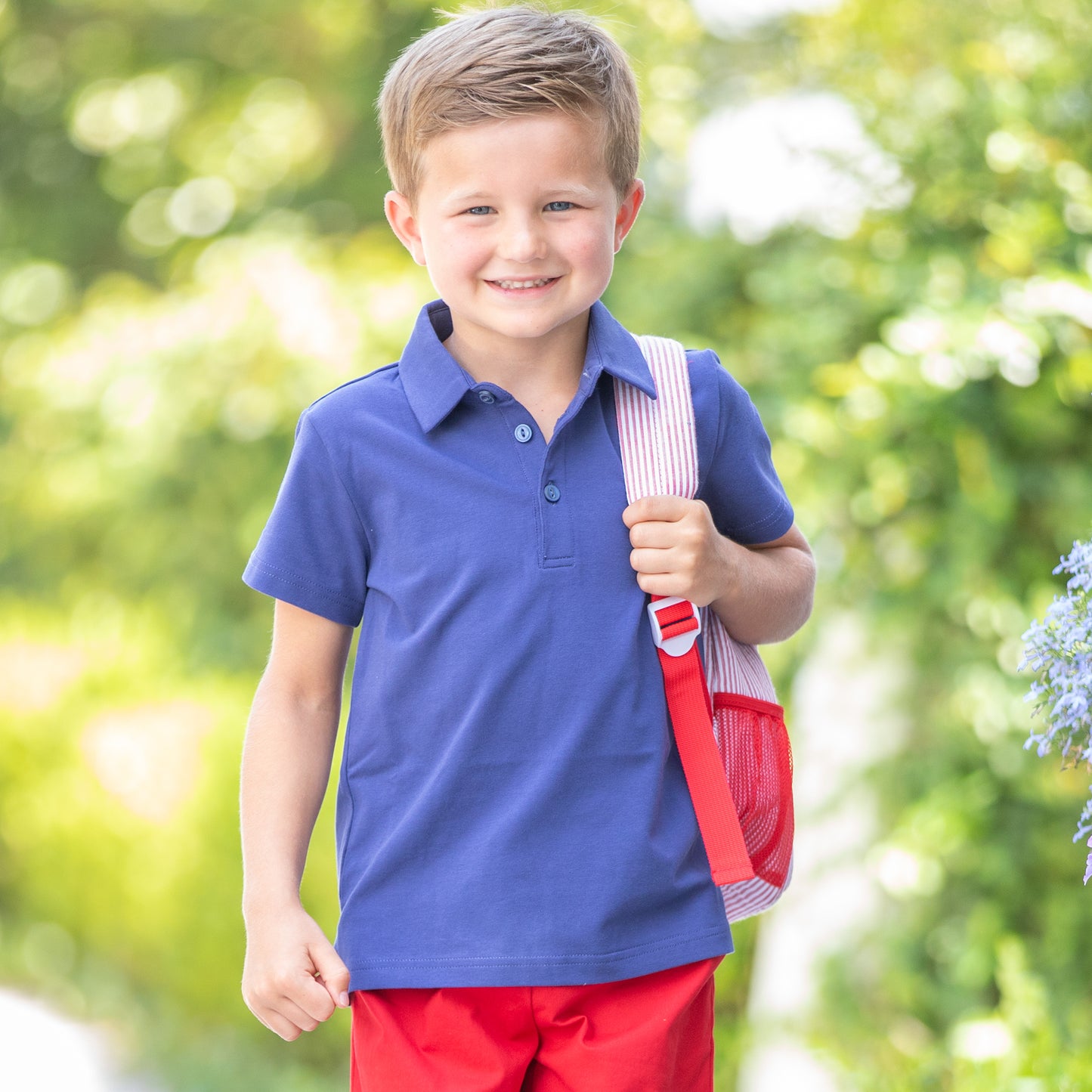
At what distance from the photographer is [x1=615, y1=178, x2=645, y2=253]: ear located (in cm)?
156

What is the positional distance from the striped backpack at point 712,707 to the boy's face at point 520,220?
5.7 inches

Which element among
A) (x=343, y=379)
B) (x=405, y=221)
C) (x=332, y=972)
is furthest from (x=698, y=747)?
(x=343, y=379)

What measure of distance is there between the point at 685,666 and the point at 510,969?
1.17 feet

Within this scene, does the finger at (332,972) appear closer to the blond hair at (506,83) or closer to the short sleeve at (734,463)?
the short sleeve at (734,463)

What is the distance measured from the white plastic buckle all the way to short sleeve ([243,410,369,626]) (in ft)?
1.06

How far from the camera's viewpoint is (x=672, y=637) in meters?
1.44

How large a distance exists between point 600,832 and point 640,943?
120mm

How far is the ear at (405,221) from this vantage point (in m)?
1.55

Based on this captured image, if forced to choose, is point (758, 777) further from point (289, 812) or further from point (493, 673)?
point (289, 812)

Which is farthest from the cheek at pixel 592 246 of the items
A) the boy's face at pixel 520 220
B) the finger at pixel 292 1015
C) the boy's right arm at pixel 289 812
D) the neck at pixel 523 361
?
the finger at pixel 292 1015

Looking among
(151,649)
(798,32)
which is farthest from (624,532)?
(151,649)

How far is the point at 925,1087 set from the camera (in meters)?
2.69

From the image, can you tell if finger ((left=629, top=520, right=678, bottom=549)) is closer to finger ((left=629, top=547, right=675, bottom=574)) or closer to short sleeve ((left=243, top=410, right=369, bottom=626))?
finger ((left=629, top=547, right=675, bottom=574))

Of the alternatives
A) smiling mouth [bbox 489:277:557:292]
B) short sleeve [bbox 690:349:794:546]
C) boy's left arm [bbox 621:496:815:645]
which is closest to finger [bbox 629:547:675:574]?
A: boy's left arm [bbox 621:496:815:645]
